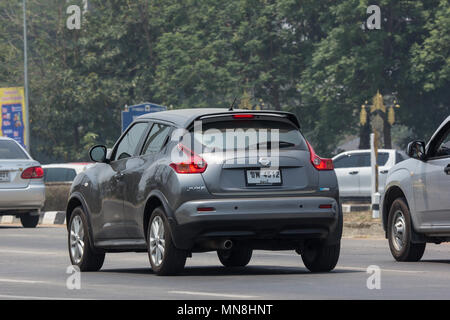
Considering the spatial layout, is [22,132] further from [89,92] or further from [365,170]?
[365,170]

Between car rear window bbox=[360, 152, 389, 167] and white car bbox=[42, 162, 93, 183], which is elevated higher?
car rear window bbox=[360, 152, 389, 167]

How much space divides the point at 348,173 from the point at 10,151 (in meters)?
16.1

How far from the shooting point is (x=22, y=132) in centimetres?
5234

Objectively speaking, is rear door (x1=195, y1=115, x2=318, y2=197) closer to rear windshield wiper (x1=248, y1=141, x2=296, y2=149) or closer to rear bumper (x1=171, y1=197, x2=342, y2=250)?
rear windshield wiper (x1=248, y1=141, x2=296, y2=149)

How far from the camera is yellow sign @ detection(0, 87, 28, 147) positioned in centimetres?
5209

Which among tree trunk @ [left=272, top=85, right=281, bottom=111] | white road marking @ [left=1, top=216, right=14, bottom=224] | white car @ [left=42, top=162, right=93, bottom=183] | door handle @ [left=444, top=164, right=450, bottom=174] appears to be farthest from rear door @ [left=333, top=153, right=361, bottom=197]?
door handle @ [left=444, top=164, right=450, bottom=174]

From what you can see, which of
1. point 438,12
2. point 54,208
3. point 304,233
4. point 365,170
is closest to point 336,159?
point 365,170

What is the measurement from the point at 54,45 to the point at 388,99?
1802cm

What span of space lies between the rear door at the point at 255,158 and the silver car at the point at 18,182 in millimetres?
13208

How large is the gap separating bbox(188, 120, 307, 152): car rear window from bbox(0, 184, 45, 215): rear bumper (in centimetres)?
1319

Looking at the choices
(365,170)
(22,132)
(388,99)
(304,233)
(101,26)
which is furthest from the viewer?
(101,26)

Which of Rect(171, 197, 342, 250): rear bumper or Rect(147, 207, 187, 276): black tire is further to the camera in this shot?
Rect(147, 207, 187, 276): black tire

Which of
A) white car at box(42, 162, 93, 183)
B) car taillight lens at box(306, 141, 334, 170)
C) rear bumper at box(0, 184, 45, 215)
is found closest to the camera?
car taillight lens at box(306, 141, 334, 170)

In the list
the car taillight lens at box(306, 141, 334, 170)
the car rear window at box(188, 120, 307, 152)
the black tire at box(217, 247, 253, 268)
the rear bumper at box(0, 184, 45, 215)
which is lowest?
the rear bumper at box(0, 184, 45, 215)
